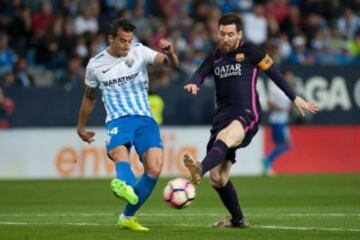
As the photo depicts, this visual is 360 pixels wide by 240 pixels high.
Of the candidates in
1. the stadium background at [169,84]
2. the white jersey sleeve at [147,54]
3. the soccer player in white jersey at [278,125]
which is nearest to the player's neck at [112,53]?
the white jersey sleeve at [147,54]

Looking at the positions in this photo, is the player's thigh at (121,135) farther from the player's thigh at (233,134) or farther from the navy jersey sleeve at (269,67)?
the navy jersey sleeve at (269,67)

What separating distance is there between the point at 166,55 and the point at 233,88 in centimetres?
91

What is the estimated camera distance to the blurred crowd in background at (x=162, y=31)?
83.9 feet

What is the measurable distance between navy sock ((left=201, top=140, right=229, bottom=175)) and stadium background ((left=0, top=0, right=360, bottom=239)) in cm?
1038

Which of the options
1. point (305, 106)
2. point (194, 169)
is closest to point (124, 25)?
point (194, 169)

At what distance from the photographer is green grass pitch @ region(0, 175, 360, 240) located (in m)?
11.4

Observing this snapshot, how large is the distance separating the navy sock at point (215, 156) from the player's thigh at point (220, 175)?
561mm

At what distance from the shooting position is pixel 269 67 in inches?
475

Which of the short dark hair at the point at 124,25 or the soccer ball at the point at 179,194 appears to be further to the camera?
the short dark hair at the point at 124,25

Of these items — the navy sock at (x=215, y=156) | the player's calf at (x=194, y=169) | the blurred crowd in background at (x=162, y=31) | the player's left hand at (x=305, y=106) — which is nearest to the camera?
the player's calf at (x=194, y=169)

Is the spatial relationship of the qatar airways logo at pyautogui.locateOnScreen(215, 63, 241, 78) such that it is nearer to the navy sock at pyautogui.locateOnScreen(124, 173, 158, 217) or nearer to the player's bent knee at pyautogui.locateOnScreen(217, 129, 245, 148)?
the player's bent knee at pyautogui.locateOnScreen(217, 129, 245, 148)

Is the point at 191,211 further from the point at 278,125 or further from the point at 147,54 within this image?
the point at 278,125

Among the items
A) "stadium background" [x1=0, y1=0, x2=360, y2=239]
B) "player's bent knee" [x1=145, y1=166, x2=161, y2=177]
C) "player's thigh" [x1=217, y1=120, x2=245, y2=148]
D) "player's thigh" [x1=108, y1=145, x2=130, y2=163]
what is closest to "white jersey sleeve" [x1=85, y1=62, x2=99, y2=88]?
"player's thigh" [x1=108, y1=145, x2=130, y2=163]

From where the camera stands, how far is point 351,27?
29594 millimetres
